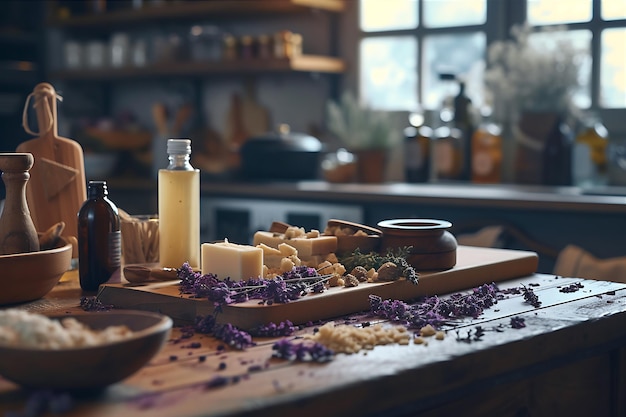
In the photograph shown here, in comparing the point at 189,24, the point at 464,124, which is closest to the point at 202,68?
the point at 189,24

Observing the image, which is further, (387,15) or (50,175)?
(387,15)

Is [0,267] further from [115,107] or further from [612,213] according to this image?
[115,107]

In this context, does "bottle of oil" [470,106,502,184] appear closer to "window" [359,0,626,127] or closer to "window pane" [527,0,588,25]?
"window" [359,0,626,127]

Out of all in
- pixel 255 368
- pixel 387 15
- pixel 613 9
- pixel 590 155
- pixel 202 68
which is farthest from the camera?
pixel 202 68

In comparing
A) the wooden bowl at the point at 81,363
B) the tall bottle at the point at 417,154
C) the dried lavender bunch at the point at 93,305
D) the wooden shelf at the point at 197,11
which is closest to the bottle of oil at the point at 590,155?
the tall bottle at the point at 417,154

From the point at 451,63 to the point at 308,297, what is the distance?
8.63ft

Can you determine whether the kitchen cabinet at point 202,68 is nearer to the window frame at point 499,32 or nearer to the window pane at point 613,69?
the window frame at point 499,32

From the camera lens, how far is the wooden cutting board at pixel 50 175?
5.91ft

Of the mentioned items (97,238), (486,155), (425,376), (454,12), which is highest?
(454,12)

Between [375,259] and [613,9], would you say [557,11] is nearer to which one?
[613,9]

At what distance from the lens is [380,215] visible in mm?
3242

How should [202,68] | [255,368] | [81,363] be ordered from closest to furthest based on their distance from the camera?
1. [81,363]
2. [255,368]
3. [202,68]

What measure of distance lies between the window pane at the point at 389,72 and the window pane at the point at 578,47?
608 mm

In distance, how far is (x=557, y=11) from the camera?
3498 mm
